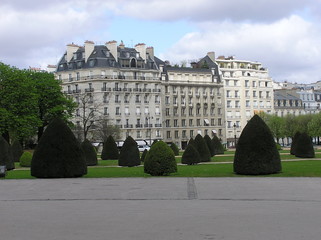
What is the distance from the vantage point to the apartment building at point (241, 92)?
370 ft

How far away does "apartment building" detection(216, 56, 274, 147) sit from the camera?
11288 centimetres

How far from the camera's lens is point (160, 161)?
26750 mm

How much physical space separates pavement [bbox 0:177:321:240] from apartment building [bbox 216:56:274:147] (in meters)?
90.8

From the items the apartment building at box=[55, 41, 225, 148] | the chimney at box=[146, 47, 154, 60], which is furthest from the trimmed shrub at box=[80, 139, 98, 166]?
the chimney at box=[146, 47, 154, 60]

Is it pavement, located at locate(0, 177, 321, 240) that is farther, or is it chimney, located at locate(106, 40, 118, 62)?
chimney, located at locate(106, 40, 118, 62)

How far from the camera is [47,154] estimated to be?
26188mm

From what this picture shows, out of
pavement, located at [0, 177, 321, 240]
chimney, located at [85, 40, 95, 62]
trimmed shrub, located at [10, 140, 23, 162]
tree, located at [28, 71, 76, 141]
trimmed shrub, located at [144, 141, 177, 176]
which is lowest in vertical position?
pavement, located at [0, 177, 321, 240]

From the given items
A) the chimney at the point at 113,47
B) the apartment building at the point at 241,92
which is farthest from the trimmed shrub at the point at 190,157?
the apartment building at the point at 241,92

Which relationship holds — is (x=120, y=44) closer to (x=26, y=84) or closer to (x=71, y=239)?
(x=26, y=84)

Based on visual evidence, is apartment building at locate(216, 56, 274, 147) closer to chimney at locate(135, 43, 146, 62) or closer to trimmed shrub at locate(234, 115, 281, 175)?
chimney at locate(135, 43, 146, 62)

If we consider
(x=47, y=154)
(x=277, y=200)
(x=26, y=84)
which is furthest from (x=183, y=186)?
(x=26, y=84)

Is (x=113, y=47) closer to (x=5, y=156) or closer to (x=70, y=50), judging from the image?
(x=70, y=50)

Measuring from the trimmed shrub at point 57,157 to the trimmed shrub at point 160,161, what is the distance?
150 inches

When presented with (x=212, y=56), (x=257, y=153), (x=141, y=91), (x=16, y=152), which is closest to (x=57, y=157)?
(x=257, y=153)
